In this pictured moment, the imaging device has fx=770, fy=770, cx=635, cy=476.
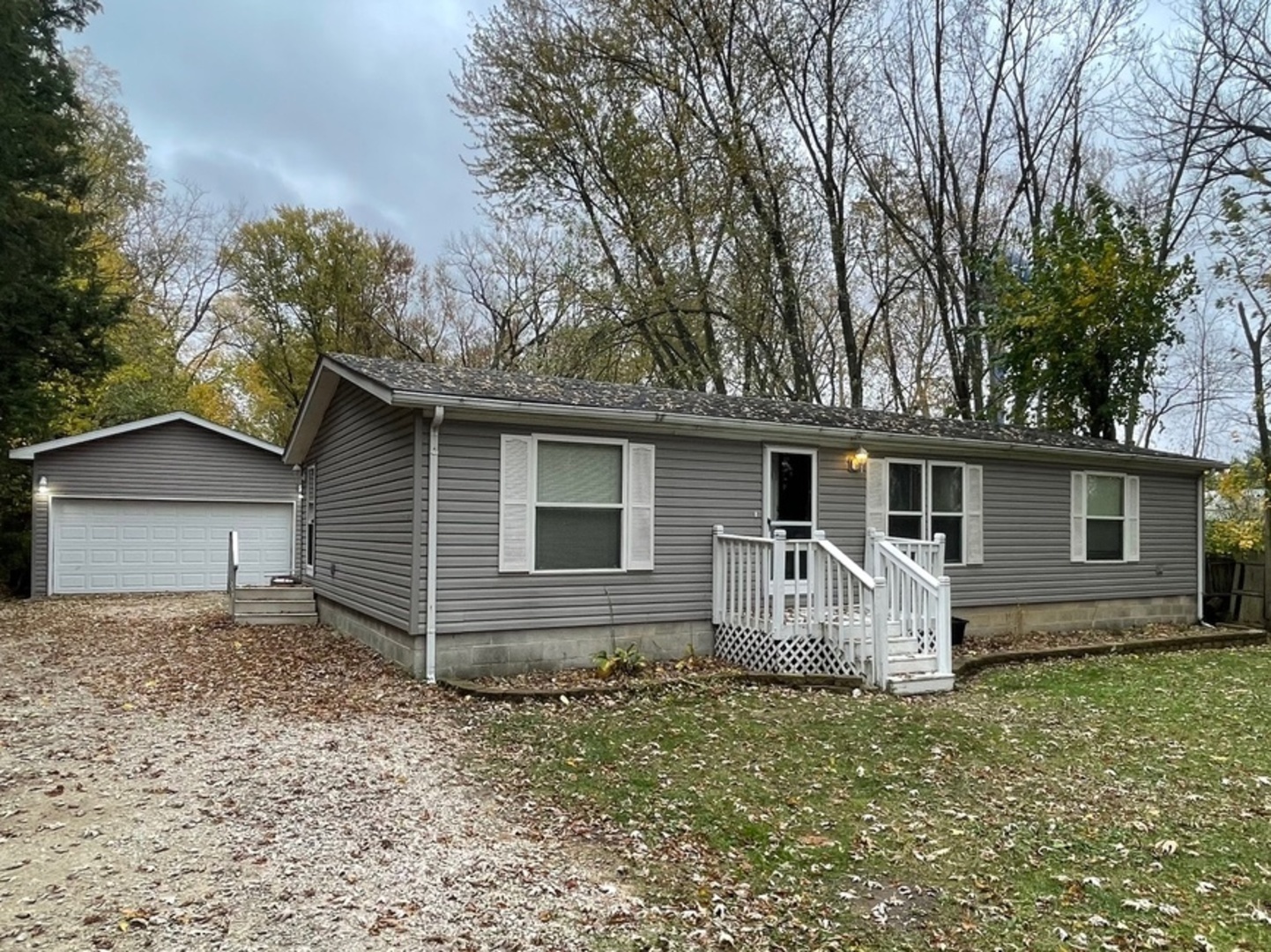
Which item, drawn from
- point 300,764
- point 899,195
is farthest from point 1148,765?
point 899,195

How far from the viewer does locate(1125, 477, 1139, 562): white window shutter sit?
11688 mm

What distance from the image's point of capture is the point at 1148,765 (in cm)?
521

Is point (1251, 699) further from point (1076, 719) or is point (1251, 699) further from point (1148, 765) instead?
point (1148, 765)

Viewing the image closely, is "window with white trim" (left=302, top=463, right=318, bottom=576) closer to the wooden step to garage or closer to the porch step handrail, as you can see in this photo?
the wooden step to garage

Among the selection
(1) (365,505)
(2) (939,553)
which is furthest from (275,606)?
(2) (939,553)

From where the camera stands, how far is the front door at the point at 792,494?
355 inches

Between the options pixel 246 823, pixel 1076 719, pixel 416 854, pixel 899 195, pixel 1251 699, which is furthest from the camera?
pixel 899 195

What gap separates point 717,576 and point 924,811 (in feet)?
14.0

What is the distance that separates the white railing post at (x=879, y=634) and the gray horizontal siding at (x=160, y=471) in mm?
12949

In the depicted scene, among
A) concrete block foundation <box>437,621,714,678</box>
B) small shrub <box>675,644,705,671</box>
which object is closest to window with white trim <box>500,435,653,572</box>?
concrete block foundation <box>437,621,714,678</box>

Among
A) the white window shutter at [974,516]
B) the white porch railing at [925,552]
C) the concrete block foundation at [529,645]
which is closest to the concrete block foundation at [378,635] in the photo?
the concrete block foundation at [529,645]

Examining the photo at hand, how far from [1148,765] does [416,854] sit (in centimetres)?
477

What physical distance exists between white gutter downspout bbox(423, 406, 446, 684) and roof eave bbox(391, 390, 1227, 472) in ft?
1.21

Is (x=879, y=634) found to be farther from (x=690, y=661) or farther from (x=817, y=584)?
(x=690, y=661)
